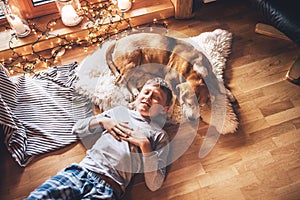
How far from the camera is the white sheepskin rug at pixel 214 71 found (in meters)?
1.65

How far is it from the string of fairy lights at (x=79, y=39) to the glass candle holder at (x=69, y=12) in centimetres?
6

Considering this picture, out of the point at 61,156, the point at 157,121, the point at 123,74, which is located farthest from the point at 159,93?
the point at 61,156

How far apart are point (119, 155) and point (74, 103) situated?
453 millimetres

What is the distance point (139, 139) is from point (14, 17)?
3.54ft

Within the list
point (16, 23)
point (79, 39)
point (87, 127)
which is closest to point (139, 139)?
point (87, 127)

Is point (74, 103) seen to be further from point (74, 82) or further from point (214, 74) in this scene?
point (214, 74)

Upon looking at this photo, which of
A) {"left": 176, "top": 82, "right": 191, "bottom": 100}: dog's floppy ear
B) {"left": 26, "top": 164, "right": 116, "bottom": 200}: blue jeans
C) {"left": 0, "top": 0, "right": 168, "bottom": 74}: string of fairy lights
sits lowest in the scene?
{"left": 26, "top": 164, "right": 116, "bottom": 200}: blue jeans

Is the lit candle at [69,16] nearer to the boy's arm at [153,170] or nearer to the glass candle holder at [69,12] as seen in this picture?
the glass candle holder at [69,12]

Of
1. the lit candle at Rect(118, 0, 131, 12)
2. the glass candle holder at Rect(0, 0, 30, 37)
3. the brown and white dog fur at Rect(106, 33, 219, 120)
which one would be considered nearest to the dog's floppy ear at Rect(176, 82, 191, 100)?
the brown and white dog fur at Rect(106, 33, 219, 120)

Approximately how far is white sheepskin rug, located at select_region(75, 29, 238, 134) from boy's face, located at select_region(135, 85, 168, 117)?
122mm

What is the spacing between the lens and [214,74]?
5.65 ft

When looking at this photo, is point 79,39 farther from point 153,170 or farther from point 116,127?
point 153,170

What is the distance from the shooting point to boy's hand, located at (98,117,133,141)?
1.49 m

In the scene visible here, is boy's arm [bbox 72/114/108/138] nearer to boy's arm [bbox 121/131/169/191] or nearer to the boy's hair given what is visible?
boy's arm [bbox 121/131/169/191]
